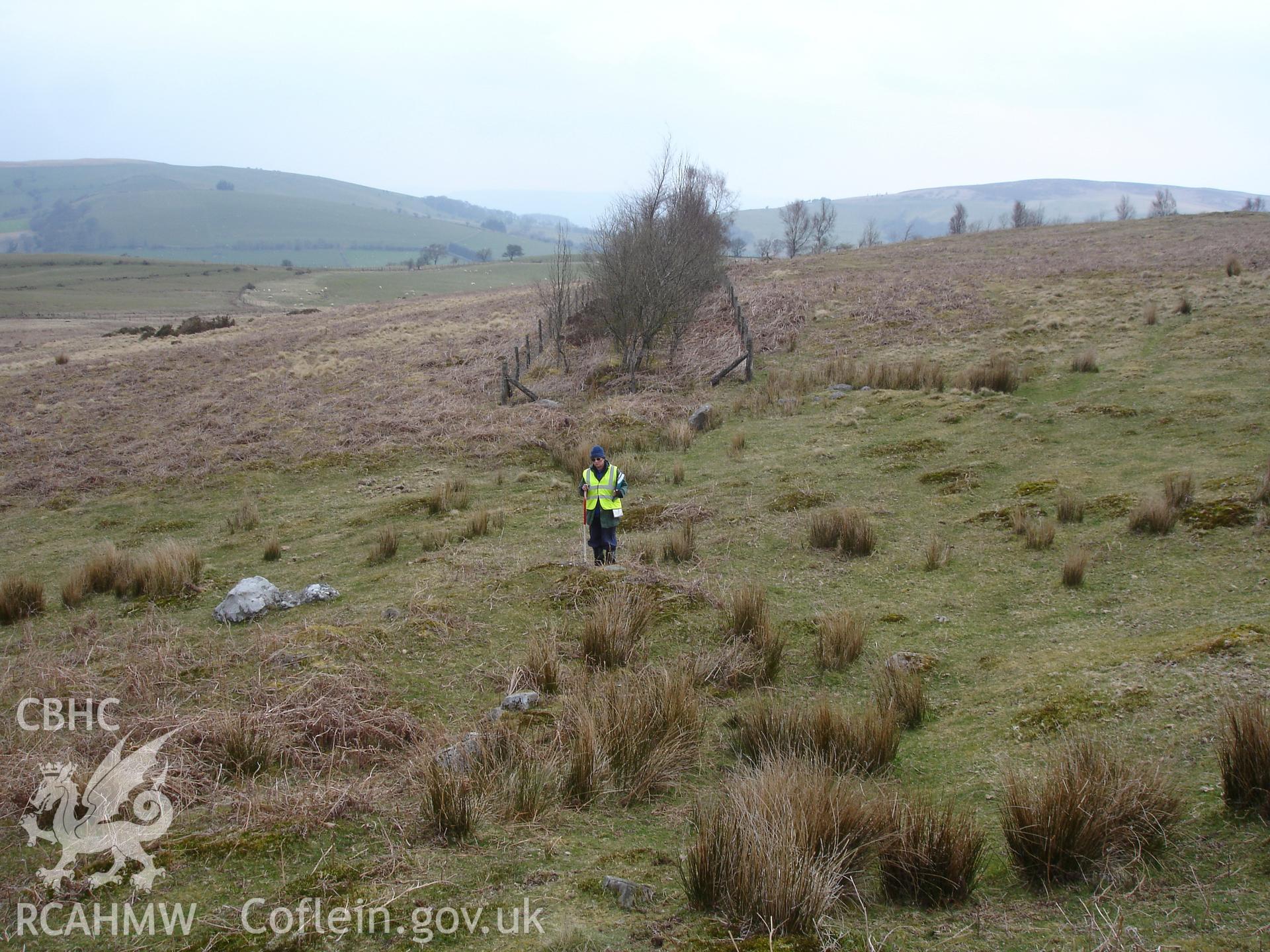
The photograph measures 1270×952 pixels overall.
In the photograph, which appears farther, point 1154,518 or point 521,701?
point 1154,518

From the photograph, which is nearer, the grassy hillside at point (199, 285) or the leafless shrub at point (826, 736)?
the leafless shrub at point (826, 736)

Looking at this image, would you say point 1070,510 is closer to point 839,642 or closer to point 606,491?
point 839,642

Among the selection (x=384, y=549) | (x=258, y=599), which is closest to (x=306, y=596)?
(x=258, y=599)

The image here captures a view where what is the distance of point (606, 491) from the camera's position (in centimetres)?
945

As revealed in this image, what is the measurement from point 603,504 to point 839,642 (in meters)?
3.73

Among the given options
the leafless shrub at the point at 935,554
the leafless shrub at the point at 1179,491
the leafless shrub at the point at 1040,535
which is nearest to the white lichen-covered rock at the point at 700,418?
the leafless shrub at the point at 935,554

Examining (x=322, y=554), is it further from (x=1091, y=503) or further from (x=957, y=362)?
(x=957, y=362)

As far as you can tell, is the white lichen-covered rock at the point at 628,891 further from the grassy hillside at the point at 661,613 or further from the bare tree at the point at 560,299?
the bare tree at the point at 560,299

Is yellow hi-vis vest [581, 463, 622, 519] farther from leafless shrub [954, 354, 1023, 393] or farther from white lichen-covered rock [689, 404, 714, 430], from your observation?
leafless shrub [954, 354, 1023, 393]

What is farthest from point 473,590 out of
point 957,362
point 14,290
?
point 14,290

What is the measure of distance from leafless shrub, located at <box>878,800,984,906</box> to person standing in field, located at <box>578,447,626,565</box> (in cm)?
603

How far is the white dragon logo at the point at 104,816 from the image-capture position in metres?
3.58

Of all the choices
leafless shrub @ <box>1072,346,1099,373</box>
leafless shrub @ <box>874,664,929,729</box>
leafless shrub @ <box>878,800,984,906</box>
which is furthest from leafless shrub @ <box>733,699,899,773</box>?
leafless shrub @ <box>1072,346,1099,373</box>

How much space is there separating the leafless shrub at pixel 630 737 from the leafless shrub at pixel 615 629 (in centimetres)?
112
